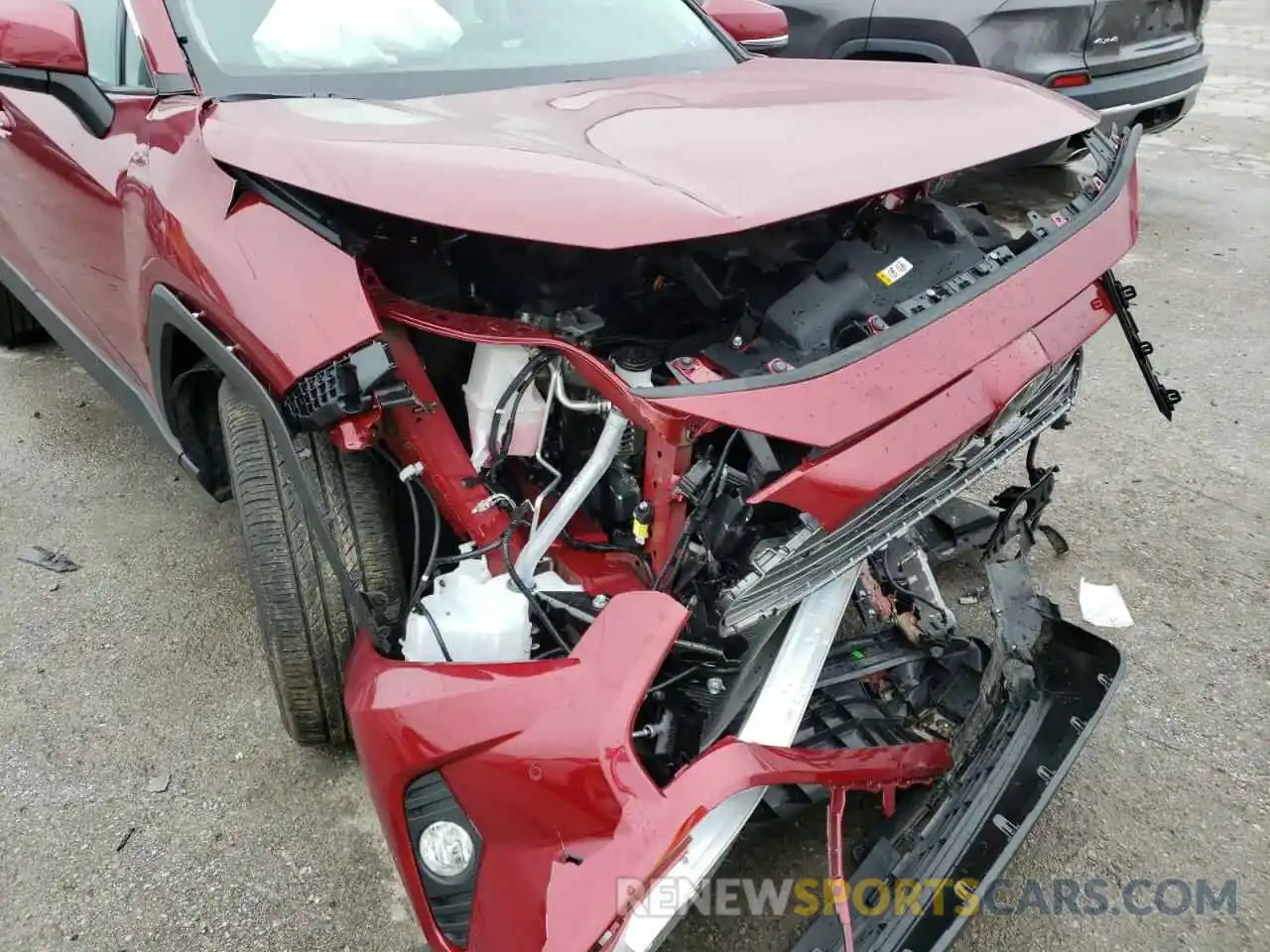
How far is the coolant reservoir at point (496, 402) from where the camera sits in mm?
1710

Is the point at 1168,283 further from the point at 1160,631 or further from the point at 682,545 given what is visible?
the point at 682,545

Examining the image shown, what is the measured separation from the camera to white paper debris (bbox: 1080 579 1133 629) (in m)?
2.53

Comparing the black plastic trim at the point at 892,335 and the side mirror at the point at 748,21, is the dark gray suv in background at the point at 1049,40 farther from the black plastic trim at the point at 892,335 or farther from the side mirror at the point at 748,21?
the black plastic trim at the point at 892,335

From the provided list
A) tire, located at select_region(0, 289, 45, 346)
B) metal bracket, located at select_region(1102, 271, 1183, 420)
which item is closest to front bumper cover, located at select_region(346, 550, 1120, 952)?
metal bracket, located at select_region(1102, 271, 1183, 420)

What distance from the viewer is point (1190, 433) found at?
11.1 ft

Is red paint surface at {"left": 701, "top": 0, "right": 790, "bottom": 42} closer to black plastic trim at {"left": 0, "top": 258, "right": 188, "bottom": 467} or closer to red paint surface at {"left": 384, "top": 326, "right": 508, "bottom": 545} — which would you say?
red paint surface at {"left": 384, "top": 326, "right": 508, "bottom": 545}

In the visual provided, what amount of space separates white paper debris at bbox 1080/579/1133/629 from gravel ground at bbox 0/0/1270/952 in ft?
0.13

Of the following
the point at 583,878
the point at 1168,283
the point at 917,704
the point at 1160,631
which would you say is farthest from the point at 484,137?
the point at 1168,283

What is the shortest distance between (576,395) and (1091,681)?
3.70ft

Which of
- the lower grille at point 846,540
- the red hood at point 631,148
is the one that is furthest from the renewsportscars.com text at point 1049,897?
the red hood at point 631,148

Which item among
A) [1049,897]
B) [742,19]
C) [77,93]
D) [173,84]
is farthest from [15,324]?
[1049,897]

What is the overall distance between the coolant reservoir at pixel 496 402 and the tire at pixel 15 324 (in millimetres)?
3078

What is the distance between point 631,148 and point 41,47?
126 cm

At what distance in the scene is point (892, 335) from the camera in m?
1.48
